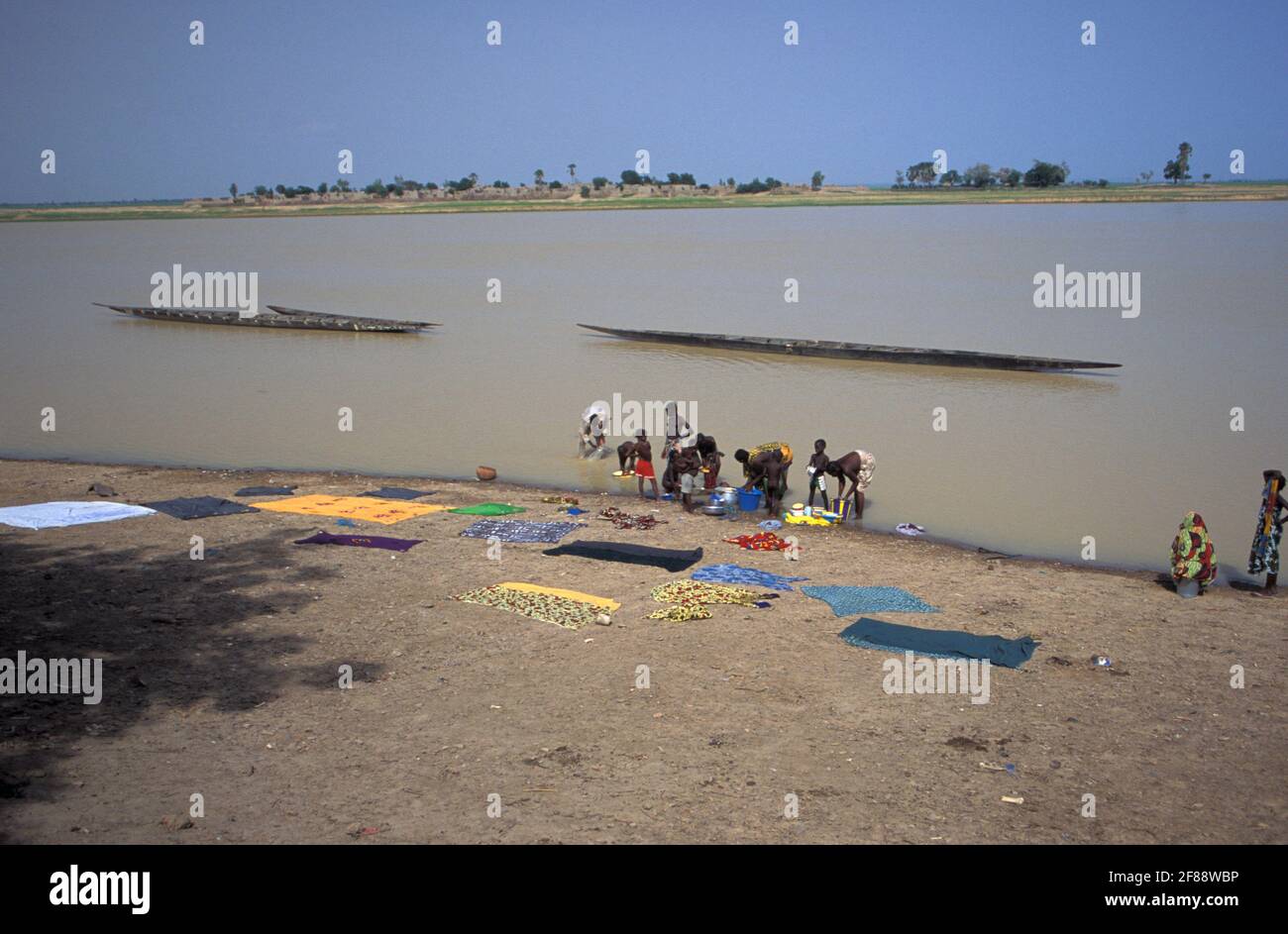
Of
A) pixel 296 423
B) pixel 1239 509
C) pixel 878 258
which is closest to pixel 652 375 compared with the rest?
pixel 296 423

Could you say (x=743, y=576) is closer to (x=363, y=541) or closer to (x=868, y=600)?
(x=868, y=600)

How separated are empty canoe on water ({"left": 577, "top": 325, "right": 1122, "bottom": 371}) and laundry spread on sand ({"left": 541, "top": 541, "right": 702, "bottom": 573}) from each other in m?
13.7

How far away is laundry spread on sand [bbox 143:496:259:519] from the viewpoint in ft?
39.9

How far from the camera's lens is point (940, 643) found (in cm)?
847


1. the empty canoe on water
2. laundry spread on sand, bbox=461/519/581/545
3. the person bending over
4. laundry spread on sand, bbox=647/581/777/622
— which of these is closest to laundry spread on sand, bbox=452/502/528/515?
laundry spread on sand, bbox=461/519/581/545

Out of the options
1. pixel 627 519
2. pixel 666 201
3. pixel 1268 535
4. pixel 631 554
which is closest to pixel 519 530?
pixel 627 519

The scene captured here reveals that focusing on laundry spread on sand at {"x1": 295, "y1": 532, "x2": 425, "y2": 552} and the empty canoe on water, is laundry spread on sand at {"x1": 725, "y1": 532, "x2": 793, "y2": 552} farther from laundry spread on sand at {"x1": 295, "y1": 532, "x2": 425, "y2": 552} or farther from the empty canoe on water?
the empty canoe on water

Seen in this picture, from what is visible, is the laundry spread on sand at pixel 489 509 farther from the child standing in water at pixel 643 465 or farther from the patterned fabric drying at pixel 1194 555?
the patterned fabric drying at pixel 1194 555

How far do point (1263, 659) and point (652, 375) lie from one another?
15.9 metres

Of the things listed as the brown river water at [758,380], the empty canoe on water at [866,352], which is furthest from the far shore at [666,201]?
the empty canoe on water at [866,352]

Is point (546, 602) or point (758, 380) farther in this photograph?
point (758, 380)

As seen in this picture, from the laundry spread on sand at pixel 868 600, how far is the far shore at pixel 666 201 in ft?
362

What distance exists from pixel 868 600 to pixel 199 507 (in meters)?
7.84

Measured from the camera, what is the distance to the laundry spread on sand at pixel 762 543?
11398 millimetres
